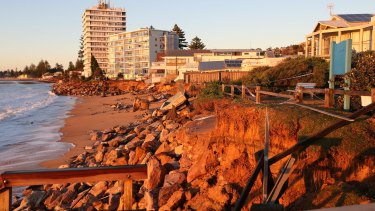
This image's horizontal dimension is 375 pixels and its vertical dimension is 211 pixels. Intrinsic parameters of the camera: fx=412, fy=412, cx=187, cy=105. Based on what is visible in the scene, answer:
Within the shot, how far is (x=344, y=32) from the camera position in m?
27.5

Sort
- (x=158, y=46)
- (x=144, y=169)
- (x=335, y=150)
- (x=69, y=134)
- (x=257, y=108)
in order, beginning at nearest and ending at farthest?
(x=144, y=169)
(x=335, y=150)
(x=257, y=108)
(x=69, y=134)
(x=158, y=46)

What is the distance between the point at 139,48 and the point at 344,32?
97.7 meters

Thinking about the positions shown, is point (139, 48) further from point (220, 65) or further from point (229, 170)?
point (229, 170)

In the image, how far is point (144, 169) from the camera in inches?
161

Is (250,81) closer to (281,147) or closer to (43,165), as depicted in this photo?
(43,165)

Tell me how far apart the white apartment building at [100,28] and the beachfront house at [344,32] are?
125577 millimetres

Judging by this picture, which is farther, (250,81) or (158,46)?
(158,46)

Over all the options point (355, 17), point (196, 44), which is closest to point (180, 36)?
point (196, 44)

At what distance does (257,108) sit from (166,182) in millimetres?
3148

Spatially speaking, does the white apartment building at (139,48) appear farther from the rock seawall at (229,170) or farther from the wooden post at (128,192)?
the wooden post at (128,192)

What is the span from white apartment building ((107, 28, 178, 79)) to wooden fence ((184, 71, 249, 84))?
7086 cm

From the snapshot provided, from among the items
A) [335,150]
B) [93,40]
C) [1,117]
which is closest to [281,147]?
[335,150]

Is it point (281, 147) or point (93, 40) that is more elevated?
point (93, 40)

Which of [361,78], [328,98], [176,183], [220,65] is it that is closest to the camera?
[176,183]
